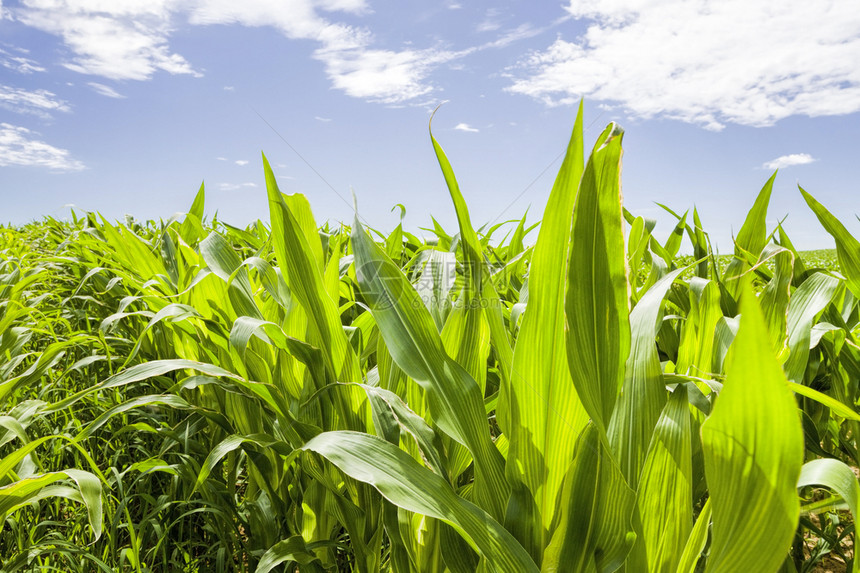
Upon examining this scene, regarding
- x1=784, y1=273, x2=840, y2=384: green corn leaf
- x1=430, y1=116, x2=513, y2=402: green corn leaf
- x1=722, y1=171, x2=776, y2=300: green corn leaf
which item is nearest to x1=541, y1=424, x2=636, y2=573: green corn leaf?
x1=430, y1=116, x2=513, y2=402: green corn leaf

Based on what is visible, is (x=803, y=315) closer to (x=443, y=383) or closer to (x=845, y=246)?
(x=845, y=246)

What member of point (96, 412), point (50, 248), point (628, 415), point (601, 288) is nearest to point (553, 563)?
point (628, 415)

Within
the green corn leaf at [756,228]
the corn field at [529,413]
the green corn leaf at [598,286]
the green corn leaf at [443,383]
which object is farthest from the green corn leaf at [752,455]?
the green corn leaf at [756,228]

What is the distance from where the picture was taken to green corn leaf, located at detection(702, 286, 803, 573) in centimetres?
30

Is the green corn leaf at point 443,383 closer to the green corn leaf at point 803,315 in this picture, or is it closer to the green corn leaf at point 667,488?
the green corn leaf at point 667,488

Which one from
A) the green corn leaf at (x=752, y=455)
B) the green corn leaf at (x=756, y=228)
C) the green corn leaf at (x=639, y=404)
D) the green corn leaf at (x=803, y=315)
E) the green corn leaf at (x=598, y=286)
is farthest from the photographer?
the green corn leaf at (x=756, y=228)

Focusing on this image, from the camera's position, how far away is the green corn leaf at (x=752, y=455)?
298 millimetres

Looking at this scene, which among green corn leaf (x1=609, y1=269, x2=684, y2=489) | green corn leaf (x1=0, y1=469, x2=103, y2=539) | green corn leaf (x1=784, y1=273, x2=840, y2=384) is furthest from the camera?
green corn leaf (x1=784, y1=273, x2=840, y2=384)

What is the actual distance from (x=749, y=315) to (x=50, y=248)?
5265 mm

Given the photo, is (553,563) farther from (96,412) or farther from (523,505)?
(96,412)

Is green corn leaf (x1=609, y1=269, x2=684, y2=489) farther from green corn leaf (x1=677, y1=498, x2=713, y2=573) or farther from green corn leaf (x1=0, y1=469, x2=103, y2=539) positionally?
green corn leaf (x1=0, y1=469, x2=103, y2=539)

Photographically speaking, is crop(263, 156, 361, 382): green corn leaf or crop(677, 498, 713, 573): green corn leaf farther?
crop(263, 156, 361, 382): green corn leaf

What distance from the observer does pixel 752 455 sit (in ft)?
1.13

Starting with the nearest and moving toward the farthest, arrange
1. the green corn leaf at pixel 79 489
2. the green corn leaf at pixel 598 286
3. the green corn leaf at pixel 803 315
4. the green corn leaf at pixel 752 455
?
the green corn leaf at pixel 752 455 → the green corn leaf at pixel 598 286 → the green corn leaf at pixel 79 489 → the green corn leaf at pixel 803 315
